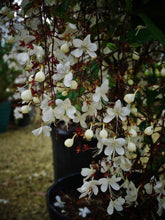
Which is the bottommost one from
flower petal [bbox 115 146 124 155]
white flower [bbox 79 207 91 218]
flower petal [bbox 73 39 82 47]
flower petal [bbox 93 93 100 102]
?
white flower [bbox 79 207 91 218]

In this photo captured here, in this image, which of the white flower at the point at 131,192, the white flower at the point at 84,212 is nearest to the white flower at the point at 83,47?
the white flower at the point at 131,192

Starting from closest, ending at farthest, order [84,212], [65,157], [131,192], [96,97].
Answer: [96,97] → [131,192] → [84,212] → [65,157]

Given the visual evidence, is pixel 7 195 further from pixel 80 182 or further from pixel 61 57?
pixel 61 57

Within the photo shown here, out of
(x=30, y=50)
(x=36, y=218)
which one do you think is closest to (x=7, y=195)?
(x=36, y=218)

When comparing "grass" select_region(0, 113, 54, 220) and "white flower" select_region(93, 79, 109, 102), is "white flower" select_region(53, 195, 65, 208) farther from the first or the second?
"white flower" select_region(93, 79, 109, 102)

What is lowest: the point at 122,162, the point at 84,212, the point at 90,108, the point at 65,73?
the point at 84,212

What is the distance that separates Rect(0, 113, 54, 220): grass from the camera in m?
1.49

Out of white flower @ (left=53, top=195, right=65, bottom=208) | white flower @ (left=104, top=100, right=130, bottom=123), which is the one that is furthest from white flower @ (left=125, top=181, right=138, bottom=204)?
white flower @ (left=53, top=195, right=65, bottom=208)

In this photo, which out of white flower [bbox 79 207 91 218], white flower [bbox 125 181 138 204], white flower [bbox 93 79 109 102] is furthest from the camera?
white flower [bbox 79 207 91 218]

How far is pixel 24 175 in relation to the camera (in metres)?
1.97

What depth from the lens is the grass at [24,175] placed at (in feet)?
4.87

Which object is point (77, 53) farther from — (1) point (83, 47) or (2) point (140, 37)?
(2) point (140, 37)

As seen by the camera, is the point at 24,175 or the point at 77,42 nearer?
the point at 77,42

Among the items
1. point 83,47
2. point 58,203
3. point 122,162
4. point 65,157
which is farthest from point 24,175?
point 83,47
